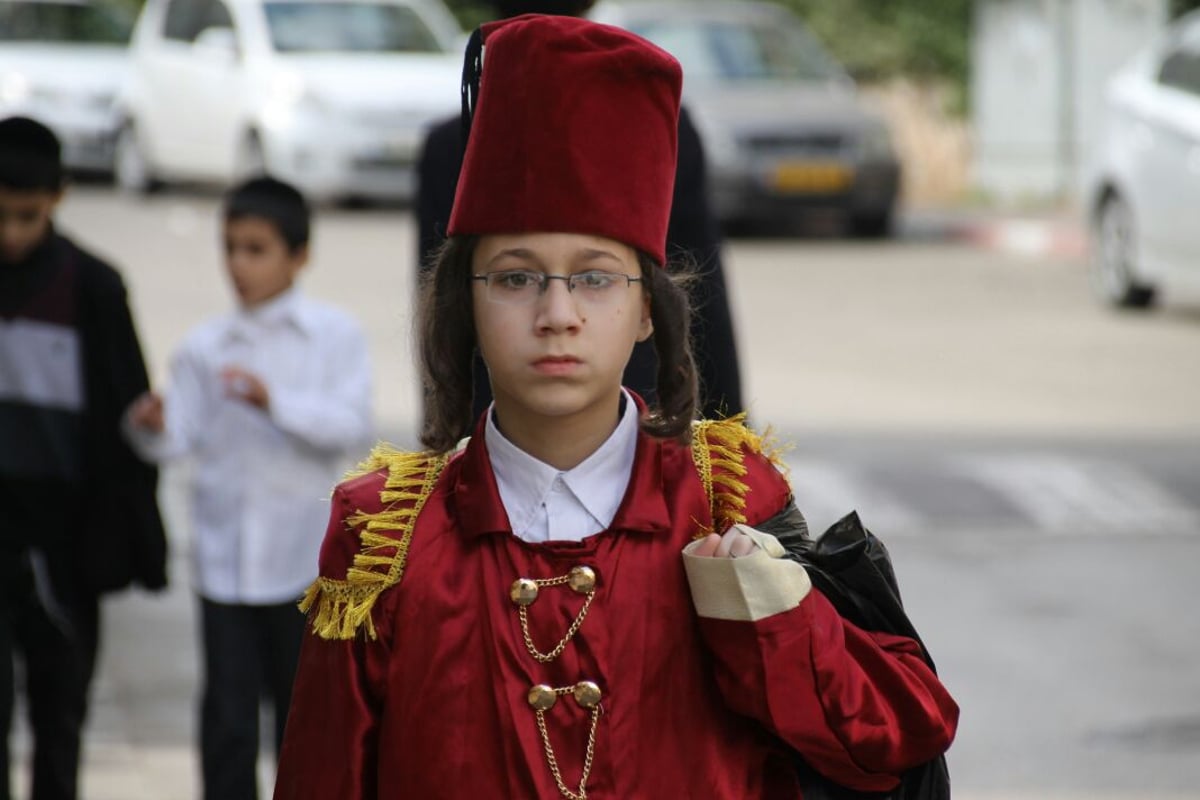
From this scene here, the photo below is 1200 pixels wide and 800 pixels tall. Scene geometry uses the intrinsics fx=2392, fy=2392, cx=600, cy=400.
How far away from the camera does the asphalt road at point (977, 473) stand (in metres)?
6.64

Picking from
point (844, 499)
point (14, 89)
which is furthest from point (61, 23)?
point (844, 499)

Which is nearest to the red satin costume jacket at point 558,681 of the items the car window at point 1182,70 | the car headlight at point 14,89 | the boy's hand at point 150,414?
the boy's hand at point 150,414

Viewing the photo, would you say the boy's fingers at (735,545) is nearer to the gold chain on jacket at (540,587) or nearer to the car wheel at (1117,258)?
the gold chain on jacket at (540,587)

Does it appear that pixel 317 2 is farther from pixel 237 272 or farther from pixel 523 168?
pixel 523 168

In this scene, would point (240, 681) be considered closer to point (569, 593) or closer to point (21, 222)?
point (21, 222)

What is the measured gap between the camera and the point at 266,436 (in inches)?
215

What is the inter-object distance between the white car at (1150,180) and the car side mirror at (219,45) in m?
7.64

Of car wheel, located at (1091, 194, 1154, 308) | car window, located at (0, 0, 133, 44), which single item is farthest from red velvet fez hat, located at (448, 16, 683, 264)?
car window, located at (0, 0, 133, 44)

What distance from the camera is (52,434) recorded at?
5.34m

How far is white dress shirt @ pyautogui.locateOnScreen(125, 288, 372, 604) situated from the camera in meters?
5.37

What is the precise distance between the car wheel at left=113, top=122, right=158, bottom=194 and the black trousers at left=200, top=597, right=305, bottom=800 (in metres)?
16.9

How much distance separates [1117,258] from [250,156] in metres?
7.67

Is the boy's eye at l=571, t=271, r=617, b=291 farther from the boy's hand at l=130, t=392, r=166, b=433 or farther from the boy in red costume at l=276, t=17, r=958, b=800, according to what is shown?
the boy's hand at l=130, t=392, r=166, b=433

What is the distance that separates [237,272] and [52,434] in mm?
583
